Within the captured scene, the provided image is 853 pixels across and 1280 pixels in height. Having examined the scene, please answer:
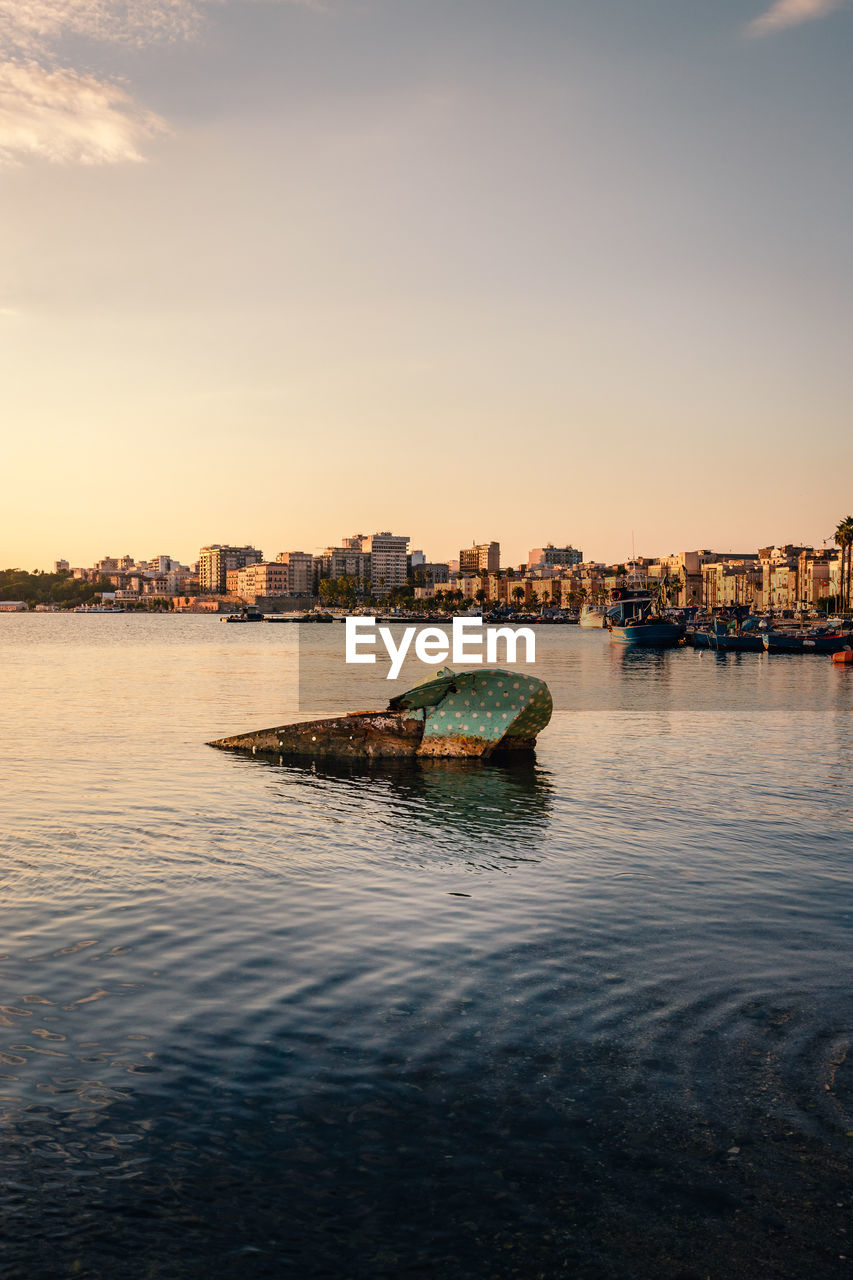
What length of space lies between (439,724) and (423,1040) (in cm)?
1834

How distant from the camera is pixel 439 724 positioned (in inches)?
1048

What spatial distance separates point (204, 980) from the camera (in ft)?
32.0

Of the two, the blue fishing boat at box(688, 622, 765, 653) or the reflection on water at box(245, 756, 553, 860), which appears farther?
the blue fishing boat at box(688, 622, 765, 653)

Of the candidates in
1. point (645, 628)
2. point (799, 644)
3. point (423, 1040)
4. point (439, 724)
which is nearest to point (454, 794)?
point (439, 724)

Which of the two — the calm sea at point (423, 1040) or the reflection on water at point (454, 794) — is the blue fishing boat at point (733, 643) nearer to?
the reflection on water at point (454, 794)

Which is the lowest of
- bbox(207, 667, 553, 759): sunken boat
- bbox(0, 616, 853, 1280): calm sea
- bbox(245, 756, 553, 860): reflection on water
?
bbox(245, 756, 553, 860): reflection on water

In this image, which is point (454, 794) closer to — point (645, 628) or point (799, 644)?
point (799, 644)

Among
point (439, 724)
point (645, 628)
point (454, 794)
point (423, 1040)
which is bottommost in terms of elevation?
point (454, 794)

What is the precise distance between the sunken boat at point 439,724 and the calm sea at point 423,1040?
6.55m

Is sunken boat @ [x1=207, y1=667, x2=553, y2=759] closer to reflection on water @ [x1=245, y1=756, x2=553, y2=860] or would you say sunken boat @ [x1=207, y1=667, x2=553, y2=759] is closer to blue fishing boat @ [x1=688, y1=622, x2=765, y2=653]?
reflection on water @ [x1=245, y1=756, x2=553, y2=860]

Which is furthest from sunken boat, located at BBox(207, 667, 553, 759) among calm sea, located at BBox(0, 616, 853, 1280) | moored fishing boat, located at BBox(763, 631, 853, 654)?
moored fishing boat, located at BBox(763, 631, 853, 654)

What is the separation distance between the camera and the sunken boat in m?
26.5

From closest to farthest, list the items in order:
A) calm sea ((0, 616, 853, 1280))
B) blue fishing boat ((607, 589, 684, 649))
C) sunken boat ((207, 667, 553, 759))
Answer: calm sea ((0, 616, 853, 1280)) < sunken boat ((207, 667, 553, 759)) < blue fishing boat ((607, 589, 684, 649))

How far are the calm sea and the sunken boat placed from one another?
21.5ft
